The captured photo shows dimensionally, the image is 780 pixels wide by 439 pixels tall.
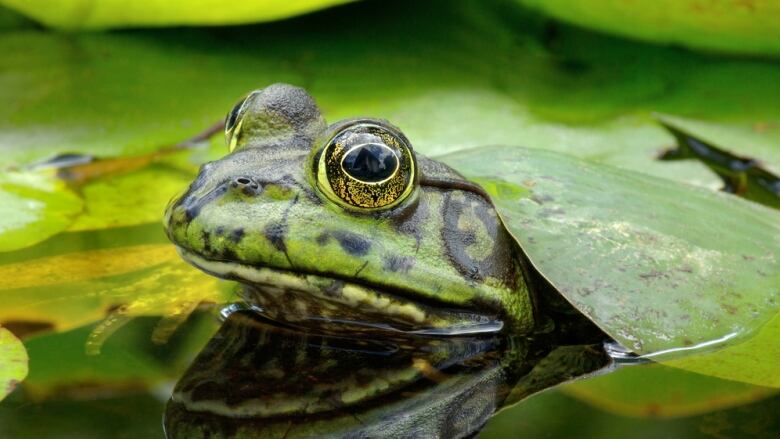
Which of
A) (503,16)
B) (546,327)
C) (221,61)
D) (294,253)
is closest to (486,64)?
(503,16)

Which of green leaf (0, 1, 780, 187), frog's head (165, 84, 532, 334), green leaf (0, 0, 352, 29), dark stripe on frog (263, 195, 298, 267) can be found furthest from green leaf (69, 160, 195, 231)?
dark stripe on frog (263, 195, 298, 267)

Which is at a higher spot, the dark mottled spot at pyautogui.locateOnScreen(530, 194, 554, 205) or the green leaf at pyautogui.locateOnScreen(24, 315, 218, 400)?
the dark mottled spot at pyautogui.locateOnScreen(530, 194, 554, 205)

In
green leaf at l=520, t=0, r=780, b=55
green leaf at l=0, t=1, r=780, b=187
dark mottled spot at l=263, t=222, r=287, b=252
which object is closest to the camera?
dark mottled spot at l=263, t=222, r=287, b=252

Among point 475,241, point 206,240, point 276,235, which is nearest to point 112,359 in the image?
point 206,240

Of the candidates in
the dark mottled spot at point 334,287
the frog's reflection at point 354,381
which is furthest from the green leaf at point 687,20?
the dark mottled spot at point 334,287

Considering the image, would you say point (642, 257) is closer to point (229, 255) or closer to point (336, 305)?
point (336, 305)

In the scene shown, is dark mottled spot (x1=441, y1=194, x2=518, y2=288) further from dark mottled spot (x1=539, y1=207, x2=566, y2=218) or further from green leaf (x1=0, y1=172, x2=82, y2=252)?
green leaf (x1=0, y1=172, x2=82, y2=252)
